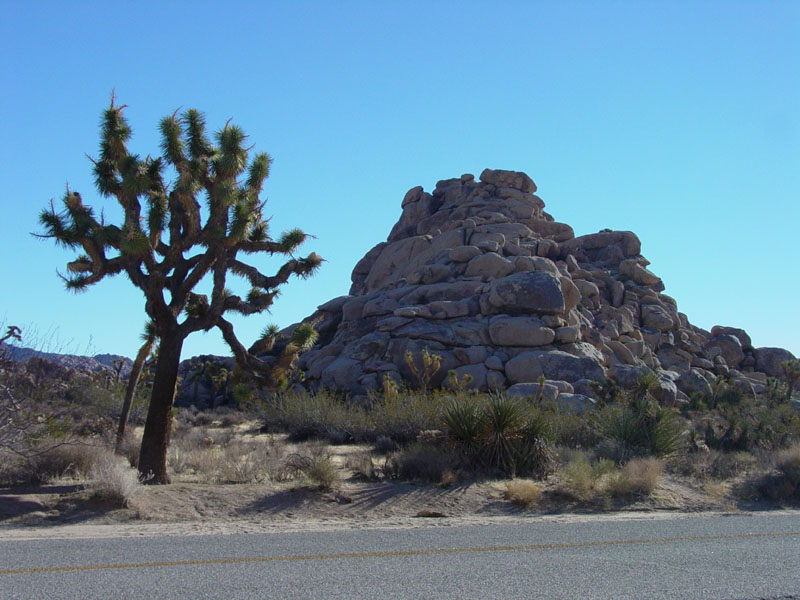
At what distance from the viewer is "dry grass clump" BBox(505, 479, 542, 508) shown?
13.4 meters

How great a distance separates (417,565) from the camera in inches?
313

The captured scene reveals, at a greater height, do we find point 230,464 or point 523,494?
point 230,464

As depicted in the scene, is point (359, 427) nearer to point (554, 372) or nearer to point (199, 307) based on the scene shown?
point (199, 307)

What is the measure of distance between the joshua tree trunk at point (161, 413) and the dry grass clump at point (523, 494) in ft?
20.7

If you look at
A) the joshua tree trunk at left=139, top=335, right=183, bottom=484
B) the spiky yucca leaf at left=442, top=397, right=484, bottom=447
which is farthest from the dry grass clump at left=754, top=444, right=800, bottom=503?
the joshua tree trunk at left=139, top=335, right=183, bottom=484

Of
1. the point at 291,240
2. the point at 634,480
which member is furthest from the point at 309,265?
the point at 634,480

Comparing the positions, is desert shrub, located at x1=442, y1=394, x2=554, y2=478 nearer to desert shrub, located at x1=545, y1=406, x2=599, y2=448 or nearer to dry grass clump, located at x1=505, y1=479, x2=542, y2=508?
dry grass clump, located at x1=505, y1=479, x2=542, y2=508

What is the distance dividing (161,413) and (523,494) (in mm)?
6802

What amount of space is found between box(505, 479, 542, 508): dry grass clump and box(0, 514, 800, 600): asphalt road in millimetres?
2547

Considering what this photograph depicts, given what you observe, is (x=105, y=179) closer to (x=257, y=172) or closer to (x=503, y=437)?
(x=257, y=172)

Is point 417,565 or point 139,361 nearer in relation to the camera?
point 417,565

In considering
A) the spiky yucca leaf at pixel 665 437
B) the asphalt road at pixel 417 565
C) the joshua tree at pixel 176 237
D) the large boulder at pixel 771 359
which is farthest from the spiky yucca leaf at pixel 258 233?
the large boulder at pixel 771 359

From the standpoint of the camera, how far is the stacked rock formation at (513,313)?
36.5 metres

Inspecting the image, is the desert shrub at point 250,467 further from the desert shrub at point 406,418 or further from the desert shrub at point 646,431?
the desert shrub at point 646,431
